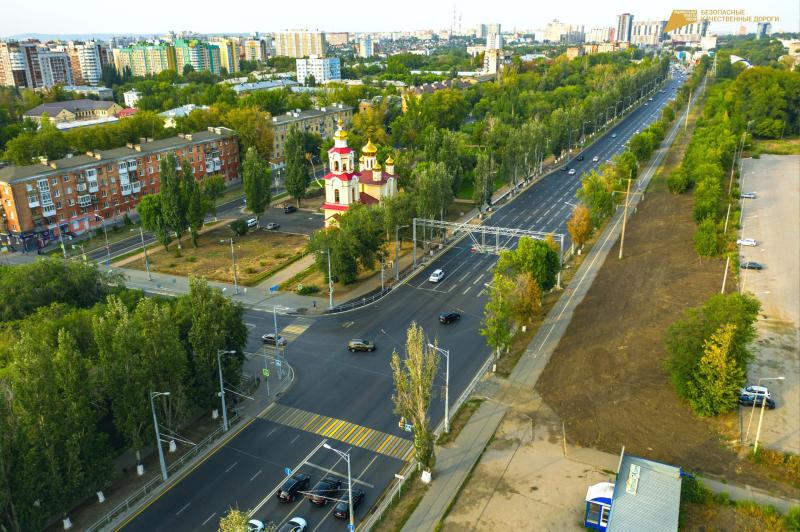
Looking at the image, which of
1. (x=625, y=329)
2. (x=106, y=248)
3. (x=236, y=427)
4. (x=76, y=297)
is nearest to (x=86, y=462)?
(x=236, y=427)

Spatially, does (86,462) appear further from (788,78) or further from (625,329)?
(788,78)

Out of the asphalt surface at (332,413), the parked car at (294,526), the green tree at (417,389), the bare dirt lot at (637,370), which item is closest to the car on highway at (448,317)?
the asphalt surface at (332,413)

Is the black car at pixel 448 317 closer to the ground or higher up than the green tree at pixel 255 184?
closer to the ground

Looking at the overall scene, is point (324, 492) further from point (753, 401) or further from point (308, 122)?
point (308, 122)

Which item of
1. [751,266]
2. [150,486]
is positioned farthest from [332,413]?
[751,266]

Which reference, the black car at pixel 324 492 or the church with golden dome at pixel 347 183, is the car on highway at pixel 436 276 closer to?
the church with golden dome at pixel 347 183
